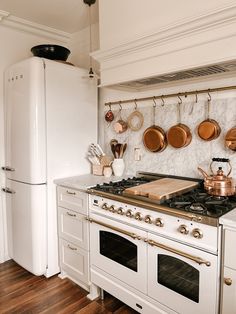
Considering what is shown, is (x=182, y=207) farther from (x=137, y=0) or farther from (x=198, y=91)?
(x=137, y=0)

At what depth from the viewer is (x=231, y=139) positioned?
1730 mm

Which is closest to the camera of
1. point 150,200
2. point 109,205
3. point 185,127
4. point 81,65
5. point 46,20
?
point 150,200

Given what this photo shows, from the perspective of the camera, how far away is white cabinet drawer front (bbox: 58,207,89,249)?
2.09 metres

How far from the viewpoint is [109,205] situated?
1.84 m

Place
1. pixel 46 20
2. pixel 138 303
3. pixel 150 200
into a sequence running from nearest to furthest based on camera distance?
pixel 150 200
pixel 138 303
pixel 46 20

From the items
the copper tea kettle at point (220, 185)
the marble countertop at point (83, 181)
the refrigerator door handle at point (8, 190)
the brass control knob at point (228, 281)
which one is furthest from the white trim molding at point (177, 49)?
the refrigerator door handle at point (8, 190)

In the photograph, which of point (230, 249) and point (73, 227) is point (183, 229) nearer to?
point (230, 249)

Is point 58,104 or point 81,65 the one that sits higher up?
point 81,65

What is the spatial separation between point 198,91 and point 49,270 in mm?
1966

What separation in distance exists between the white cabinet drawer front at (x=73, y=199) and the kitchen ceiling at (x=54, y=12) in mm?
1619

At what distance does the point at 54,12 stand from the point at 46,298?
2.50 m

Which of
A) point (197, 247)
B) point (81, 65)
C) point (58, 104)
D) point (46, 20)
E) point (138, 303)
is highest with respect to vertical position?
point (46, 20)

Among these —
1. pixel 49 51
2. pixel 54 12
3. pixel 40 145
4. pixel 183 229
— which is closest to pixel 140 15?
pixel 49 51

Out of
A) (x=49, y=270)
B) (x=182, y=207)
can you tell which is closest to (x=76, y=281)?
(x=49, y=270)
